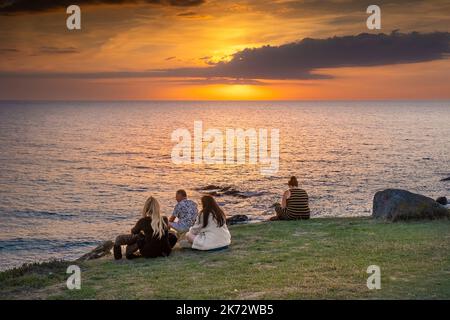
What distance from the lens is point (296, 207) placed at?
2372 cm

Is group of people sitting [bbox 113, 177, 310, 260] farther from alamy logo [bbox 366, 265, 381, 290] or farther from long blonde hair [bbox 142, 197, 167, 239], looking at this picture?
alamy logo [bbox 366, 265, 381, 290]

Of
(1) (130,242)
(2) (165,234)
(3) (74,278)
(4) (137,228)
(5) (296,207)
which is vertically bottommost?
(3) (74,278)

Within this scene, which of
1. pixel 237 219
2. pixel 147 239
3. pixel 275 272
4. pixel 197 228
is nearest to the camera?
pixel 275 272

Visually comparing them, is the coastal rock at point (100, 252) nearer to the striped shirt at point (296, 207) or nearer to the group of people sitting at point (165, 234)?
the group of people sitting at point (165, 234)

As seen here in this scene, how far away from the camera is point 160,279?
14102mm

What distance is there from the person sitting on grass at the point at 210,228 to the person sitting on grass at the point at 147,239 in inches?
42.1

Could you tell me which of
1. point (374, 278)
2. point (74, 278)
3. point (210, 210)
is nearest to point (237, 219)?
point (210, 210)

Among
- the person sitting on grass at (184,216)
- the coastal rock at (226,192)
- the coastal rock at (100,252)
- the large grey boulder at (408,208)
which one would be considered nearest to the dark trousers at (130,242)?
the person sitting on grass at (184,216)

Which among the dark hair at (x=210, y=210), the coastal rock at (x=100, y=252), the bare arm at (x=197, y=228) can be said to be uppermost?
the dark hair at (x=210, y=210)

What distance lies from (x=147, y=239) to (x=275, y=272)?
4.56 m

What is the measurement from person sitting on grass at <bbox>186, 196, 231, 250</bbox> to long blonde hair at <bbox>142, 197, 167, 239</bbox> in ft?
4.50

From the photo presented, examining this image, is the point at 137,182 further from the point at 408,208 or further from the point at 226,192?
the point at 408,208

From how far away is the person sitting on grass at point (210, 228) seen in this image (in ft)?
56.1

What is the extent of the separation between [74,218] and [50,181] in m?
24.5
